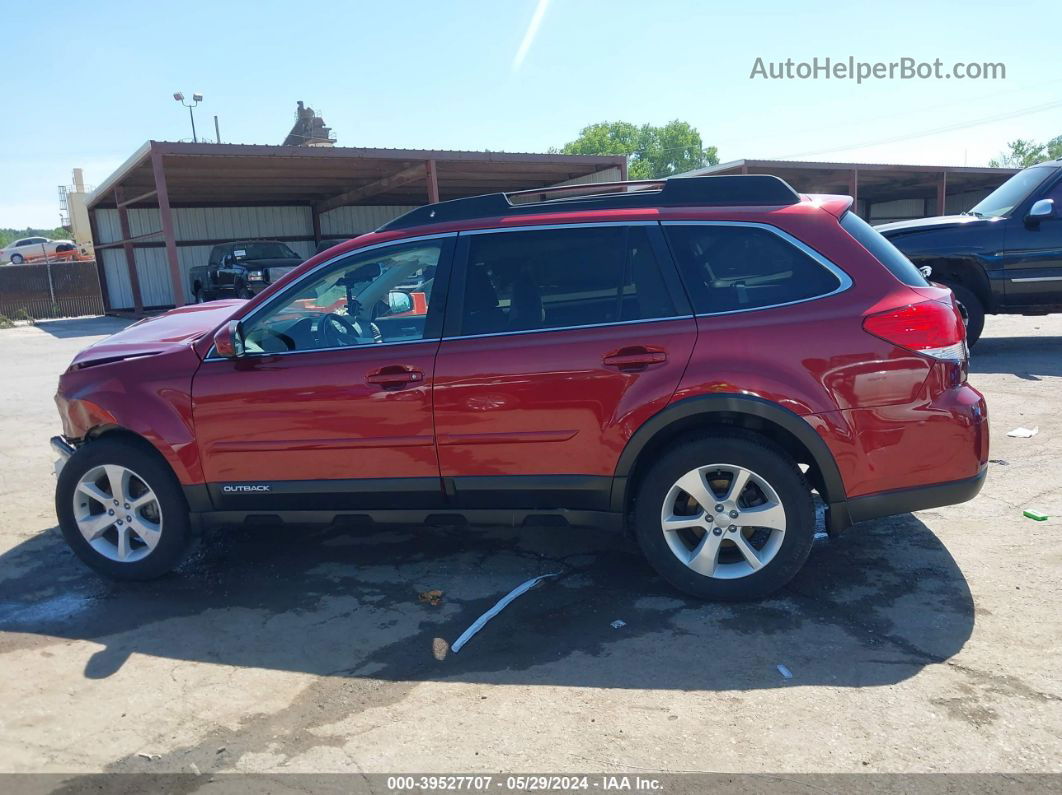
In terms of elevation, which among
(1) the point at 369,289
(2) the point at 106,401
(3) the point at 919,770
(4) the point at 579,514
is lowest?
(3) the point at 919,770

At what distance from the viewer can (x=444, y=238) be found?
13.3 feet

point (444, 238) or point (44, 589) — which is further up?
point (444, 238)

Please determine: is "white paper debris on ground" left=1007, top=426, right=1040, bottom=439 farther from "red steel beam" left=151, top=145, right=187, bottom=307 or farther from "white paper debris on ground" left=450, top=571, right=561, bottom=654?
"red steel beam" left=151, top=145, right=187, bottom=307

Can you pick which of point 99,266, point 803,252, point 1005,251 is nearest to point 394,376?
point 803,252

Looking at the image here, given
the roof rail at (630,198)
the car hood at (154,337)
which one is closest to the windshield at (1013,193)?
the roof rail at (630,198)

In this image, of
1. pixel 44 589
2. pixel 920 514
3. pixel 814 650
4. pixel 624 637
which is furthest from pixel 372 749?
pixel 920 514

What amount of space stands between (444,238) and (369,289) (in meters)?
0.49

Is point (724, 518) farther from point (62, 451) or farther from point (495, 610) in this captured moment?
point (62, 451)

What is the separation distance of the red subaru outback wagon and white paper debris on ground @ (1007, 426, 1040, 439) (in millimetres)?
2997

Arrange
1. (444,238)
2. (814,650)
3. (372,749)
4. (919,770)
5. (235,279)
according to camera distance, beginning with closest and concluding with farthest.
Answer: (919,770), (372,749), (814,650), (444,238), (235,279)

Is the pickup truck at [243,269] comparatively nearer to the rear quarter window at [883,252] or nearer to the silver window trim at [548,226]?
the silver window trim at [548,226]

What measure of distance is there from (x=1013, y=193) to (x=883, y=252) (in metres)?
6.88

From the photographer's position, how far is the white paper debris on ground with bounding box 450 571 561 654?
3.54 m

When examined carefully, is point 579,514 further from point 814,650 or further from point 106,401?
point 106,401
